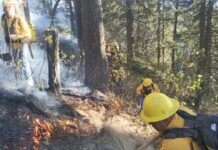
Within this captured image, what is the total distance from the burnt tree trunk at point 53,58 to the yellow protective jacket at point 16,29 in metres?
1.31

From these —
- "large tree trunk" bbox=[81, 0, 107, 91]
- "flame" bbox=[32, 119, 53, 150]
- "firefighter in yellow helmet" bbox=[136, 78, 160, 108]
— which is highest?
"large tree trunk" bbox=[81, 0, 107, 91]

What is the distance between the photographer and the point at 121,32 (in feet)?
93.5

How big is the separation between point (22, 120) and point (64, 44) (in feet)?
44.5

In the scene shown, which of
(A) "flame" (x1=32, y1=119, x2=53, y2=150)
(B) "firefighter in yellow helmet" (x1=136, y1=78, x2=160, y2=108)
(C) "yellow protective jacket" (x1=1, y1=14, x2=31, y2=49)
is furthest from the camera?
(B) "firefighter in yellow helmet" (x1=136, y1=78, x2=160, y2=108)

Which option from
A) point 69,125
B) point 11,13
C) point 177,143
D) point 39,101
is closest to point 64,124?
point 69,125

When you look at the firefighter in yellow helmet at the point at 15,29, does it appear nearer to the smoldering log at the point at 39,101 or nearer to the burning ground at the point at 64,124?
the smoldering log at the point at 39,101

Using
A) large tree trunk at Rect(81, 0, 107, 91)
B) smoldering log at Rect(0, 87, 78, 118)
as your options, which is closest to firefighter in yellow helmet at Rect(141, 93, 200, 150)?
smoldering log at Rect(0, 87, 78, 118)

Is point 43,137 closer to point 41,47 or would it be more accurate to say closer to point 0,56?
point 0,56

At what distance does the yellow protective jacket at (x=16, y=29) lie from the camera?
29.2 feet

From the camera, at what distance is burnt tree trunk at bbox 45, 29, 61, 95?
7.74 meters

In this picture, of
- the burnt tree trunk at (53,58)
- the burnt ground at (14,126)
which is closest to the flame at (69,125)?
the burnt ground at (14,126)

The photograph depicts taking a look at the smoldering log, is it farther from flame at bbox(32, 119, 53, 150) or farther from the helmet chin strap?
the helmet chin strap

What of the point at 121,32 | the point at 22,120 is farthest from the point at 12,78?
the point at 121,32

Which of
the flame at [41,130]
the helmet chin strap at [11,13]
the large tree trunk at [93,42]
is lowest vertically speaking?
the flame at [41,130]
